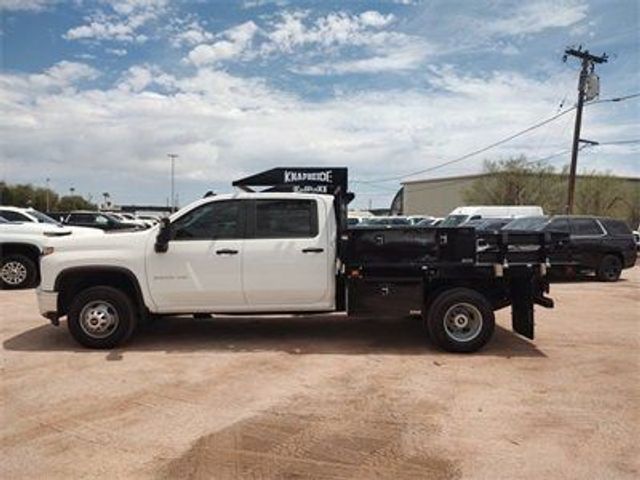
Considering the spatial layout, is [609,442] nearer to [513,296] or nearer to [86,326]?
[513,296]

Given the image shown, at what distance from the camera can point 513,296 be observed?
26.3 feet

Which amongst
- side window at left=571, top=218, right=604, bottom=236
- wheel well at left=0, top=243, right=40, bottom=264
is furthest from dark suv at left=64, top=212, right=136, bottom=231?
side window at left=571, top=218, right=604, bottom=236

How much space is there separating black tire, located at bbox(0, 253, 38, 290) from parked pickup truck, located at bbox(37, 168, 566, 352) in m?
6.10

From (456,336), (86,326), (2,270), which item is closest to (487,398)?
(456,336)

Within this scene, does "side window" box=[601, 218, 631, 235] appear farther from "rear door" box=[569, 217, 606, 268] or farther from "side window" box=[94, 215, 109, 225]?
"side window" box=[94, 215, 109, 225]

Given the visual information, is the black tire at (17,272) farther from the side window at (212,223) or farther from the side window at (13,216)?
the side window at (212,223)

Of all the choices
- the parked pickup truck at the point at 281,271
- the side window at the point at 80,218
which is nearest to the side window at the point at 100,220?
the side window at the point at 80,218

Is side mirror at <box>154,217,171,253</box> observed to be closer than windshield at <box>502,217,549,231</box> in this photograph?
Yes

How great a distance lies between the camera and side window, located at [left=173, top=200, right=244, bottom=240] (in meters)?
7.85

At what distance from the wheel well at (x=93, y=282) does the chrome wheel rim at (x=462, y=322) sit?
11.8 ft

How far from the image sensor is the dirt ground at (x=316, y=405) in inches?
177

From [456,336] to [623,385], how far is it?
1.87 meters

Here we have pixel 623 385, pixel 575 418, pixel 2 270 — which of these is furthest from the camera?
pixel 2 270

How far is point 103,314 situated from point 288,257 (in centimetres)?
225
